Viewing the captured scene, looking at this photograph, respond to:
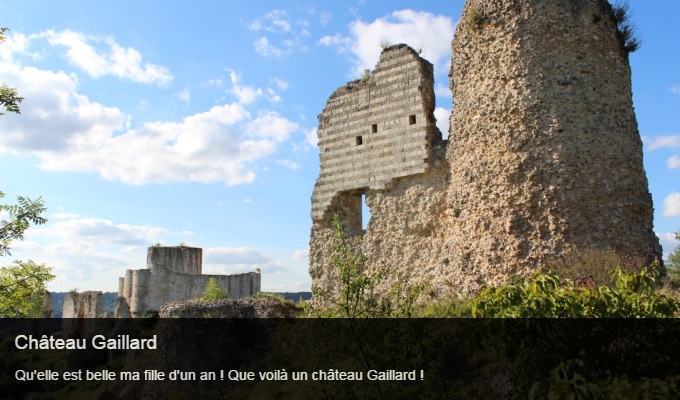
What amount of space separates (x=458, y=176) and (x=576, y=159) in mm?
2203

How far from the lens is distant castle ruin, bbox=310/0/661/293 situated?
35.1 ft

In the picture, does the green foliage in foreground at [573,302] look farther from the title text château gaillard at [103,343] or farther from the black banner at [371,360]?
the title text château gaillard at [103,343]

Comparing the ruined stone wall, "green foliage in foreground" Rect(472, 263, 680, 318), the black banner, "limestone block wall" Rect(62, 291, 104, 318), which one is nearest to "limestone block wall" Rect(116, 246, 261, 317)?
"limestone block wall" Rect(62, 291, 104, 318)

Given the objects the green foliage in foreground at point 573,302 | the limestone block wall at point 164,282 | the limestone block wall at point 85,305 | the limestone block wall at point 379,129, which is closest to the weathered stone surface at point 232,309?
the limestone block wall at point 379,129

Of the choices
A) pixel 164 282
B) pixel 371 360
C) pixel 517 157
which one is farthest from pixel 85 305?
pixel 371 360

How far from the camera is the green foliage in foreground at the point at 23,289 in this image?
896 cm

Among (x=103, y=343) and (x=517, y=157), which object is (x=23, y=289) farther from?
(x=103, y=343)

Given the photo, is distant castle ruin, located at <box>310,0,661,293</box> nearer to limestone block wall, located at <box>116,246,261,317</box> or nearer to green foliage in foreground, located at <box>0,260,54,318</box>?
green foliage in foreground, located at <box>0,260,54,318</box>

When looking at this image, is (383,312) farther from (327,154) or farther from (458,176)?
(327,154)

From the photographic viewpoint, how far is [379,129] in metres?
13.8

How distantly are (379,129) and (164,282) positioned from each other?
14716mm

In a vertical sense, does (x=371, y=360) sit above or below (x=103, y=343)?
below

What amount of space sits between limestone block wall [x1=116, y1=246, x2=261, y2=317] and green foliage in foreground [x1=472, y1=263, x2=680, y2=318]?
21338mm

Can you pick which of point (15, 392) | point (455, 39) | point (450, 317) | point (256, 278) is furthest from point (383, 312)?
point (256, 278)
